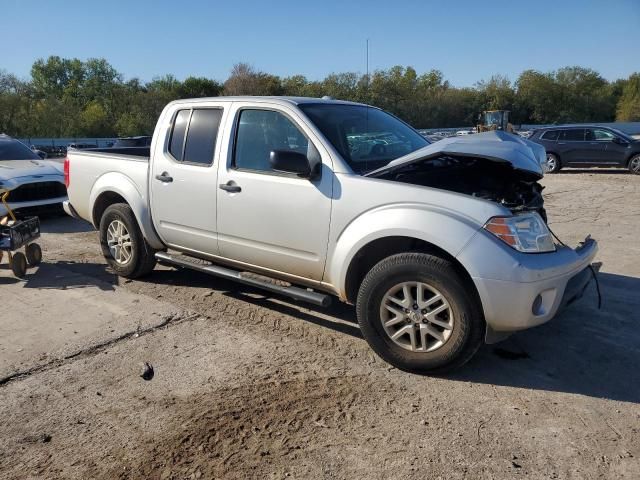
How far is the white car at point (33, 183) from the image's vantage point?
871 cm

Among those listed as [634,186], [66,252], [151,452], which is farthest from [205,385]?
[634,186]

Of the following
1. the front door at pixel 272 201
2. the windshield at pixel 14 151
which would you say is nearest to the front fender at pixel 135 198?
the front door at pixel 272 201

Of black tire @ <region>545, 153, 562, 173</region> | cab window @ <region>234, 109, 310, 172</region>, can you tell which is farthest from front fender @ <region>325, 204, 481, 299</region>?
black tire @ <region>545, 153, 562, 173</region>

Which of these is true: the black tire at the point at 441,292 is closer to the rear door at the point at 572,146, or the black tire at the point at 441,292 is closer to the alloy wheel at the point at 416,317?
the alloy wheel at the point at 416,317

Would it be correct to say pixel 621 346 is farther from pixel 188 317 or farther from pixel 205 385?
pixel 188 317

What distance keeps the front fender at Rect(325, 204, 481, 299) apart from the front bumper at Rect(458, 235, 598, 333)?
119mm

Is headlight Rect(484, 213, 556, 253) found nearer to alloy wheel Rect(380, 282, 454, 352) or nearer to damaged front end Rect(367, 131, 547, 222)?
damaged front end Rect(367, 131, 547, 222)

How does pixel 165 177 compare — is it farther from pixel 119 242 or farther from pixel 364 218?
pixel 364 218

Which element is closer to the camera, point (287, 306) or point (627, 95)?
point (287, 306)

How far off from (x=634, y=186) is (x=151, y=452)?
1489 centimetres

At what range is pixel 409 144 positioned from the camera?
487 cm

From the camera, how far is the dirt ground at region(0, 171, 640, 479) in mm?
2766

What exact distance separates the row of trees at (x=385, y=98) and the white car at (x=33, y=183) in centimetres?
3343

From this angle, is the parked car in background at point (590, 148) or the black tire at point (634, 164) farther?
the parked car in background at point (590, 148)
